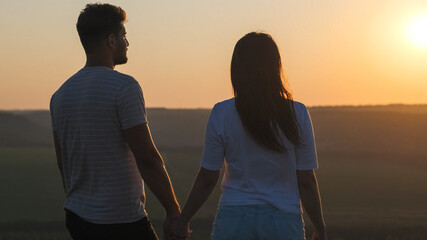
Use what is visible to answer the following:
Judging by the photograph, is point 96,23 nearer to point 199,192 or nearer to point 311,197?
point 199,192

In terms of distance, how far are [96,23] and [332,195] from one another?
14796mm

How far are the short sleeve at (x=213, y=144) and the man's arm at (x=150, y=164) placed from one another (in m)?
0.26

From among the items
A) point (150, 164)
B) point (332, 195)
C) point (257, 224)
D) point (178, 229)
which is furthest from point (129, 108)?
point (332, 195)

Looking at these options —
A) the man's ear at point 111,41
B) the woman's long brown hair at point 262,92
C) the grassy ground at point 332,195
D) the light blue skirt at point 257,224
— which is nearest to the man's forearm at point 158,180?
the light blue skirt at point 257,224

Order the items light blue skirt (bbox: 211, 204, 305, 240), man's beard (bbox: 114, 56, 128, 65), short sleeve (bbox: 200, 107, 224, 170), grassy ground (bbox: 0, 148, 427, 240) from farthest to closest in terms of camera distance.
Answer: grassy ground (bbox: 0, 148, 427, 240) < man's beard (bbox: 114, 56, 128, 65) < short sleeve (bbox: 200, 107, 224, 170) < light blue skirt (bbox: 211, 204, 305, 240)

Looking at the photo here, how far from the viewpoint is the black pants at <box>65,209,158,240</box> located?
3268 millimetres

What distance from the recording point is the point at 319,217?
342cm

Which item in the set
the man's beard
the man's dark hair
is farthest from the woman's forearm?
the man's dark hair

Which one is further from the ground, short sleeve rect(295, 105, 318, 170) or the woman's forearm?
short sleeve rect(295, 105, 318, 170)

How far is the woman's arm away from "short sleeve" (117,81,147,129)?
50 cm

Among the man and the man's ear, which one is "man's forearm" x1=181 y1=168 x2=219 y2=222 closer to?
the man

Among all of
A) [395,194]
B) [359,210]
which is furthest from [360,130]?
[359,210]

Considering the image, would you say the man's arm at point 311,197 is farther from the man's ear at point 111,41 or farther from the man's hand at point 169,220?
the man's ear at point 111,41

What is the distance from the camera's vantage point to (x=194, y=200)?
345 cm
